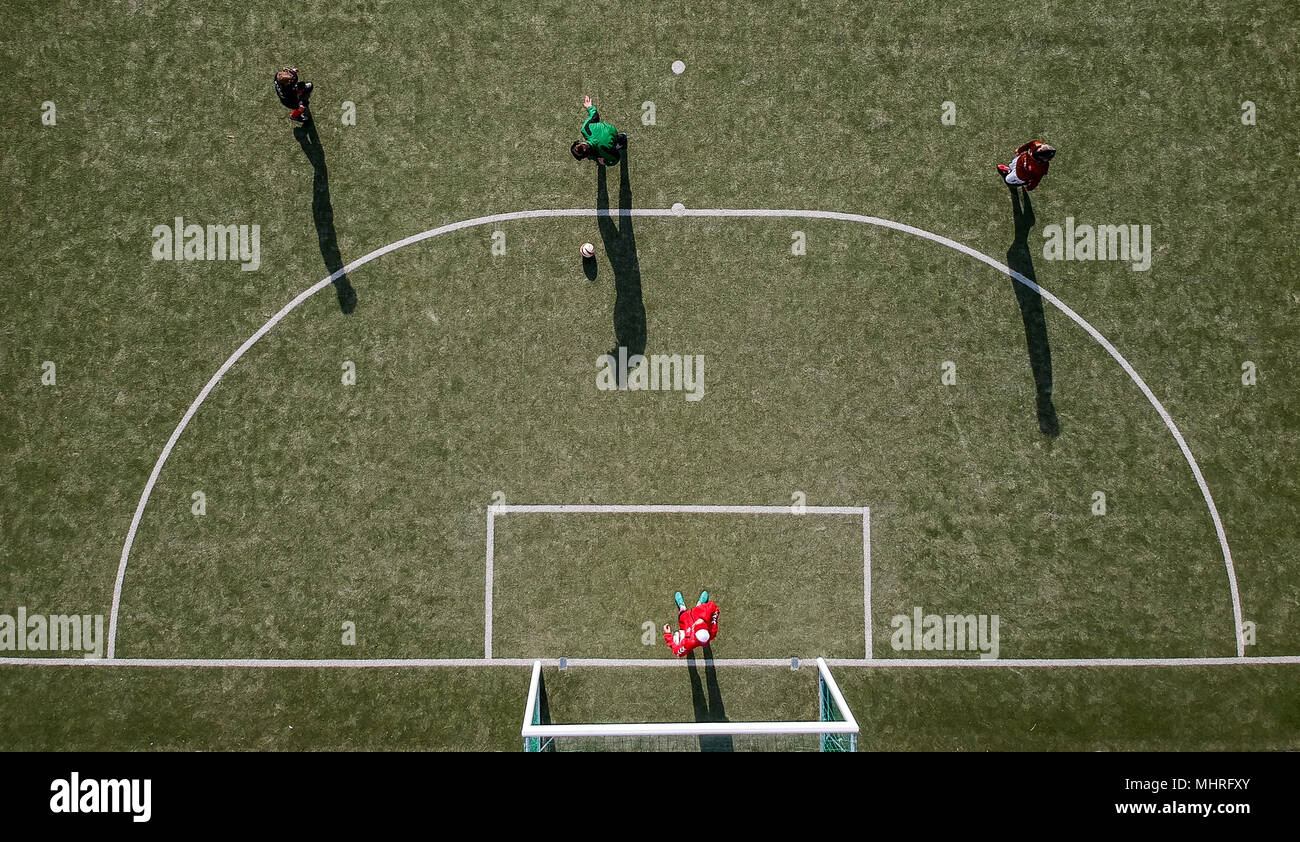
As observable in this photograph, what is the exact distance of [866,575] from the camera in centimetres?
1044

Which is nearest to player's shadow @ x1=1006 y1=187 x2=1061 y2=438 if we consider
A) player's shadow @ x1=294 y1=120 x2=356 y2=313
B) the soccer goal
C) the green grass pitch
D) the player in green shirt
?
the green grass pitch

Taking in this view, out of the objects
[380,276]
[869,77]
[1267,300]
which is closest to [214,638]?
[380,276]

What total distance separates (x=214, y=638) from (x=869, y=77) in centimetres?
1162

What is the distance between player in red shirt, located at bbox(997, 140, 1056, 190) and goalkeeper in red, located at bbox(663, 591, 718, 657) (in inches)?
267

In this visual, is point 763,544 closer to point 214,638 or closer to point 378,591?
point 378,591

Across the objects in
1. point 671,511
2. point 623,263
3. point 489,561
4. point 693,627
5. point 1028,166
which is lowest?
point 693,627

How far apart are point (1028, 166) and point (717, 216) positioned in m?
4.00

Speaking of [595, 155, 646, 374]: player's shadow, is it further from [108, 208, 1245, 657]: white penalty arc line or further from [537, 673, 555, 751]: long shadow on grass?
[537, 673, 555, 751]: long shadow on grass

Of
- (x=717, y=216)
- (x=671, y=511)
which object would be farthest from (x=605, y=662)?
(x=717, y=216)

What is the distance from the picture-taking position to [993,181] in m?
10.6

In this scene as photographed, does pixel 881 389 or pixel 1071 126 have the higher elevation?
pixel 1071 126

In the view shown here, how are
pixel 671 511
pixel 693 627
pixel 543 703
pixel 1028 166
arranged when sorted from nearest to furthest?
1. pixel 693 627
2. pixel 1028 166
3. pixel 543 703
4. pixel 671 511

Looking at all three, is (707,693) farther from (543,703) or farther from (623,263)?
(623,263)

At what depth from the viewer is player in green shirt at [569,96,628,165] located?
985 cm
